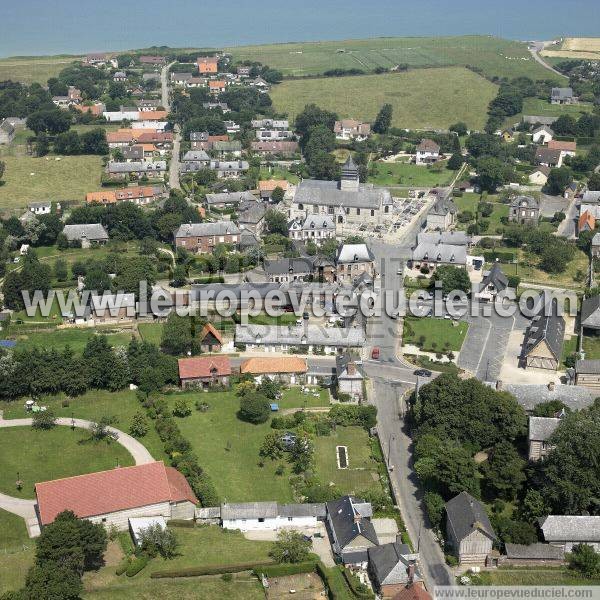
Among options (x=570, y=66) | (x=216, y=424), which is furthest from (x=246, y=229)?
(x=570, y=66)

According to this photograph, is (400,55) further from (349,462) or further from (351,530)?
(351,530)

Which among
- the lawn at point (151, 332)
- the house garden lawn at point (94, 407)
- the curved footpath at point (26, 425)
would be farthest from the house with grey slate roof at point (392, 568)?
the lawn at point (151, 332)

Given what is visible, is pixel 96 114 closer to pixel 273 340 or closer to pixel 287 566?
pixel 273 340

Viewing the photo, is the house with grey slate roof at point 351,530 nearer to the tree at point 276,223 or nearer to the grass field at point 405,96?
the tree at point 276,223

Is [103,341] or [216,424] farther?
[103,341]

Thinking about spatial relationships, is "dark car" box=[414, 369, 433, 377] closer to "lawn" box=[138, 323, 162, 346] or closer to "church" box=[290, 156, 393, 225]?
"lawn" box=[138, 323, 162, 346]

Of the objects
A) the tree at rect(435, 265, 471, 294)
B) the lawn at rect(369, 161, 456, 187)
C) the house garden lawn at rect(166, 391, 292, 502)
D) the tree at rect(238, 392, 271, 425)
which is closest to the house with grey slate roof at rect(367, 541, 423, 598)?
the house garden lawn at rect(166, 391, 292, 502)
